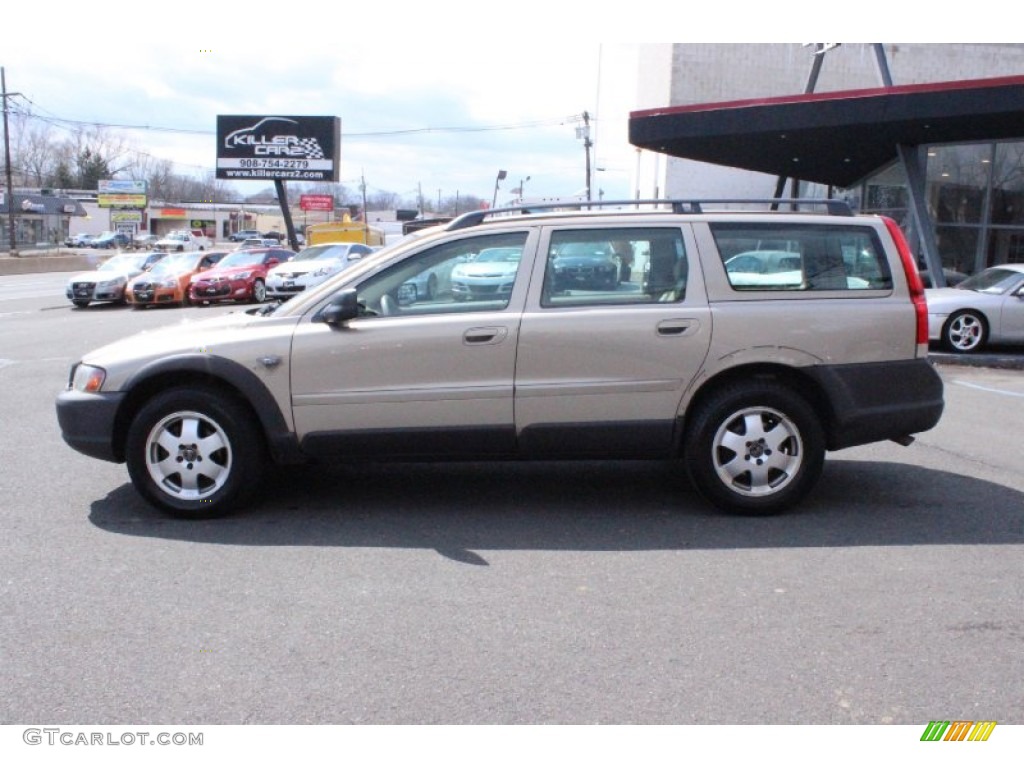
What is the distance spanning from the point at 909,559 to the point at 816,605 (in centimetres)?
93

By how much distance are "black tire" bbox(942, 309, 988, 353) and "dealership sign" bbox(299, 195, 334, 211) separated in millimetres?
83944

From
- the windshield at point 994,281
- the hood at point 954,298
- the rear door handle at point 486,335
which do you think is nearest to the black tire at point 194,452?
the rear door handle at point 486,335

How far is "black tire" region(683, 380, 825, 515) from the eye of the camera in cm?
573

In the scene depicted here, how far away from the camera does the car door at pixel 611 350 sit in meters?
5.68

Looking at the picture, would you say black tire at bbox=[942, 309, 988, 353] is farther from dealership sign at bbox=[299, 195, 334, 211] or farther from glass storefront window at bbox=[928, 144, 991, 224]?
dealership sign at bbox=[299, 195, 334, 211]

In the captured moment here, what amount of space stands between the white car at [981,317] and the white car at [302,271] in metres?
14.5

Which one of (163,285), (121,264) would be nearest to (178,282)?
(163,285)

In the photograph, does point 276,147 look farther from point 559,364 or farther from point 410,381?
point 559,364

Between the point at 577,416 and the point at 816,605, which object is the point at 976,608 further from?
the point at 577,416

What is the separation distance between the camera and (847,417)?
5.83m

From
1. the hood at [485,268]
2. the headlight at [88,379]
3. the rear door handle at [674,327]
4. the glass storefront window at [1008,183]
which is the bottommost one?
the headlight at [88,379]

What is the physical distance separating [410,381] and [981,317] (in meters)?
10.9

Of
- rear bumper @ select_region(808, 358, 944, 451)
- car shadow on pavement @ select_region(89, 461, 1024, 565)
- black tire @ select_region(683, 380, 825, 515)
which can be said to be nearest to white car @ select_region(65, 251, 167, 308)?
car shadow on pavement @ select_region(89, 461, 1024, 565)
